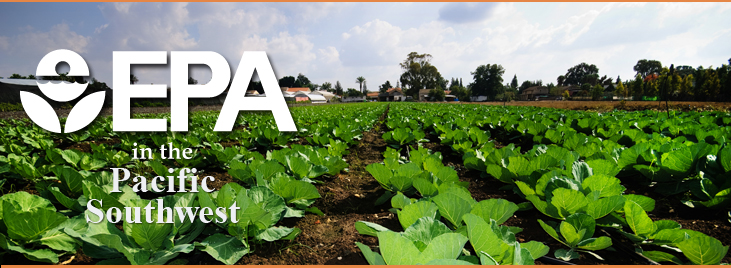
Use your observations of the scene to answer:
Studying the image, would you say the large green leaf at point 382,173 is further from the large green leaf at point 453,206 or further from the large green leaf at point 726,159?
the large green leaf at point 726,159

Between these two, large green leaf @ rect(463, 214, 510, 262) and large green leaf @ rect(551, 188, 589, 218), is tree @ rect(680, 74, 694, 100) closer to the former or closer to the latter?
large green leaf @ rect(551, 188, 589, 218)

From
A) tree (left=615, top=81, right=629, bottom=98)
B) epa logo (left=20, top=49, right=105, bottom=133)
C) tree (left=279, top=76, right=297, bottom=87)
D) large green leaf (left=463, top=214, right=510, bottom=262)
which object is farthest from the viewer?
tree (left=279, top=76, right=297, bottom=87)

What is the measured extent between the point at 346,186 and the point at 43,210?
2.06m

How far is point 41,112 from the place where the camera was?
3.18 meters

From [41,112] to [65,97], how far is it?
284 millimetres

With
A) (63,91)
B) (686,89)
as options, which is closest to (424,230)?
(63,91)

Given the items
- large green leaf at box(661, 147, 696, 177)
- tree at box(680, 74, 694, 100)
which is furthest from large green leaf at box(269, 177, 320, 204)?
tree at box(680, 74, 694, 100)

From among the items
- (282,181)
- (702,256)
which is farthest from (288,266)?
(702,256)

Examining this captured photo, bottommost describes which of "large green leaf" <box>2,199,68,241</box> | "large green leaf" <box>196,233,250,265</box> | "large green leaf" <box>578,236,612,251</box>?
"large green leaf" <box>196,233,250,265</box>

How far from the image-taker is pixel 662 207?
83.5 inches

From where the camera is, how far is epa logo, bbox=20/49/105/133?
8.45ft

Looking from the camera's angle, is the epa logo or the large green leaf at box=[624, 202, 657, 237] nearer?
the large green leaf at box=[624, 202, 657, 237]

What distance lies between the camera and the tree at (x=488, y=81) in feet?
262

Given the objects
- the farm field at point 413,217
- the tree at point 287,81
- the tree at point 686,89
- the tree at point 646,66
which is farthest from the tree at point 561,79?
the farm field at point 413,217
